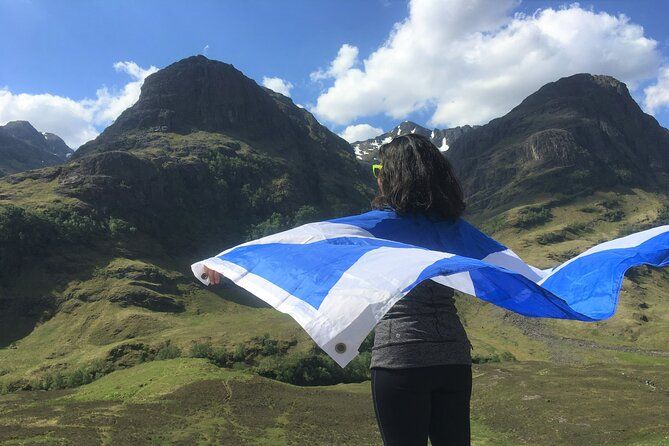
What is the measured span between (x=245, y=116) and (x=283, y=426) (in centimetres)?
15288

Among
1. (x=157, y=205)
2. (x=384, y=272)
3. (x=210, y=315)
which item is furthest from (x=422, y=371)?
(x=157, y=205)

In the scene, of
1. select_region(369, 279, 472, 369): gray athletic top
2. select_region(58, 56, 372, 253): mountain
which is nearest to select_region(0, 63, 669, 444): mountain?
select_region(58, 56, 372, 253): mountain

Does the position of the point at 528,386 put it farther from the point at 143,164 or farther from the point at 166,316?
the point at 143,164

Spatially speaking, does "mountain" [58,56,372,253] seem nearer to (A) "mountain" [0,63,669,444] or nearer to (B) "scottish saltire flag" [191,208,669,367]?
(A) "mountain" [0,63,669,444]

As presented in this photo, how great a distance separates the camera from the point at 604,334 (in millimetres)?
88375

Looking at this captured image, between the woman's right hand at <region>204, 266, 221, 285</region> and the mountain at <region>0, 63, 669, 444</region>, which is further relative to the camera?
the mountain at <region>0, 63, 669, 444</region>

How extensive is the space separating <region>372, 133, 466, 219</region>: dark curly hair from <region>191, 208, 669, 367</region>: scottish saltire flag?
205 mm

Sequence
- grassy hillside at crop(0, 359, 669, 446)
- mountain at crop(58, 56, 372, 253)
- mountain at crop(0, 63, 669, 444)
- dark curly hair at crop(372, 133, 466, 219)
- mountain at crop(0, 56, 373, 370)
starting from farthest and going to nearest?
mountain at crop(58, 56, 372, 253)
mountain at crop(0, 56, 373, 370)
mountain at crop(0, 63, 669, 444)
grassy hillside at crop(0, 359, 669, 446)
dark curly hair at crop(372, 133, 466, 219)

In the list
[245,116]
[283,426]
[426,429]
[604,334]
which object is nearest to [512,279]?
[426,429]

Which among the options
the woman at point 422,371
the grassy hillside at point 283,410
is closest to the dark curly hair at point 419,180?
the woman at point 422,371

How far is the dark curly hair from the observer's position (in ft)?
15.4

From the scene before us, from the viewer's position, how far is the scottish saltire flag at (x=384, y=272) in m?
3.83

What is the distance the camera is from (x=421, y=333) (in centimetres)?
391

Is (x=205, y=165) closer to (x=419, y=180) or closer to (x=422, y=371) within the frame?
(x=419, y=180)
